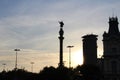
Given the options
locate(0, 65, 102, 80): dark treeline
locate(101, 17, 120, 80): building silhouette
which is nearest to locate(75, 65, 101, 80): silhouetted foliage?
locate(0, 65, 102, 80): dark treeline

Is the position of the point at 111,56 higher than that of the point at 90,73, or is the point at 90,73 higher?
the point at 111,56

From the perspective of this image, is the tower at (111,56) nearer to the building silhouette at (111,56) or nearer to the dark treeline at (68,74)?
the building silhouette at (111,56)

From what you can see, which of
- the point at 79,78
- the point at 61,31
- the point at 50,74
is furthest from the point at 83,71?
the point at 61,31

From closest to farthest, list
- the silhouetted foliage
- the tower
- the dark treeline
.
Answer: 1. the dark treeline
2. the silhouetted foliage
3. the tower

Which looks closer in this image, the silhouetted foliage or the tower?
the silhouetted foliage

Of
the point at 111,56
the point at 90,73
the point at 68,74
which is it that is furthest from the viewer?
the point at 111,56

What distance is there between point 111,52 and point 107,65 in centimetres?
562

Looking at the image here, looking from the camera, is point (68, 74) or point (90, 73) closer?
point (68, 74)

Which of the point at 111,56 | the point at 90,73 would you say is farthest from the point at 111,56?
the point at 90,73

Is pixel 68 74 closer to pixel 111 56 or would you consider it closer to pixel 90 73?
pixel 90 73

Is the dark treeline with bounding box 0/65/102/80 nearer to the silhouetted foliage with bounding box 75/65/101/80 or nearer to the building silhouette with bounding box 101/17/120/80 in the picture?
the silhouetted foliage with bounding box 75/65/101/80

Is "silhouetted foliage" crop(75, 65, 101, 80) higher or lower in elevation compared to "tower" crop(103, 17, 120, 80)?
lower

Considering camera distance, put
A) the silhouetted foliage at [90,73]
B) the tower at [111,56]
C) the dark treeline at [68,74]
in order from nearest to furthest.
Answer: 1. the dark treeline at [68,74]
2. the silhouetted foliage at [90,73]
3. the tower at [111,56]

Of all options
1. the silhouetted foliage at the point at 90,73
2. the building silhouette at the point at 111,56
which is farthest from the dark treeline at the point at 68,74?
the building silhouette at the point at 111,56
